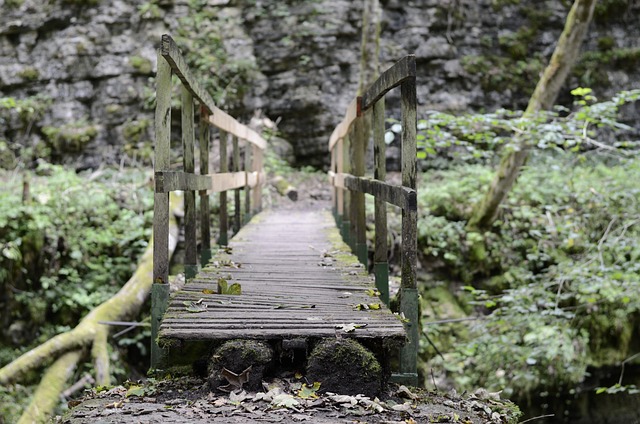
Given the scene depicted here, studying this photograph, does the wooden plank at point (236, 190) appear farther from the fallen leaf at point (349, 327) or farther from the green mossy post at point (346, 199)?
the fallen leaf at point (349, 327)

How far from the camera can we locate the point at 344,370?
104 inches

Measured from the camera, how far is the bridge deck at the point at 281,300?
9.05 ft

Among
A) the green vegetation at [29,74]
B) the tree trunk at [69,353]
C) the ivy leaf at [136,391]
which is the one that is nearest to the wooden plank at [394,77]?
the ivy leaf at [136,391]

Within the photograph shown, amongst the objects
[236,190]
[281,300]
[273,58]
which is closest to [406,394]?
[281,300]

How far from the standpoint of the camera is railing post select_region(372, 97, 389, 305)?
13.1 ft

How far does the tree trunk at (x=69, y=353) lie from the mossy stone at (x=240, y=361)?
3177 millimetres

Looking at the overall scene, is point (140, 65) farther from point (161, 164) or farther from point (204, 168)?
point (161, 164)

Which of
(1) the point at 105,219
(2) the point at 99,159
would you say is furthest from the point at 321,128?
(1) the point at 105,219

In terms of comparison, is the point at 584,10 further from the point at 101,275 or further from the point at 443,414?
the point at 101,275

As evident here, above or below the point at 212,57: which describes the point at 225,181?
below

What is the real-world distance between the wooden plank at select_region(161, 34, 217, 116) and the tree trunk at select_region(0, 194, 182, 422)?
2.66m

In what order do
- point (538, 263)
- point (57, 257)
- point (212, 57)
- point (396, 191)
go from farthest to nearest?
point (212, 57), point (538, 263), point (57, 257), point (396, 191)

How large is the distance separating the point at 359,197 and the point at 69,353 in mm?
3358

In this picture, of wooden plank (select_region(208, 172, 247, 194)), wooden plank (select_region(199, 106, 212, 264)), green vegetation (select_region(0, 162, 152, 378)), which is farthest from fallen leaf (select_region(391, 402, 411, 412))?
green vegetation (select_region(0, 162, 152, 378))
